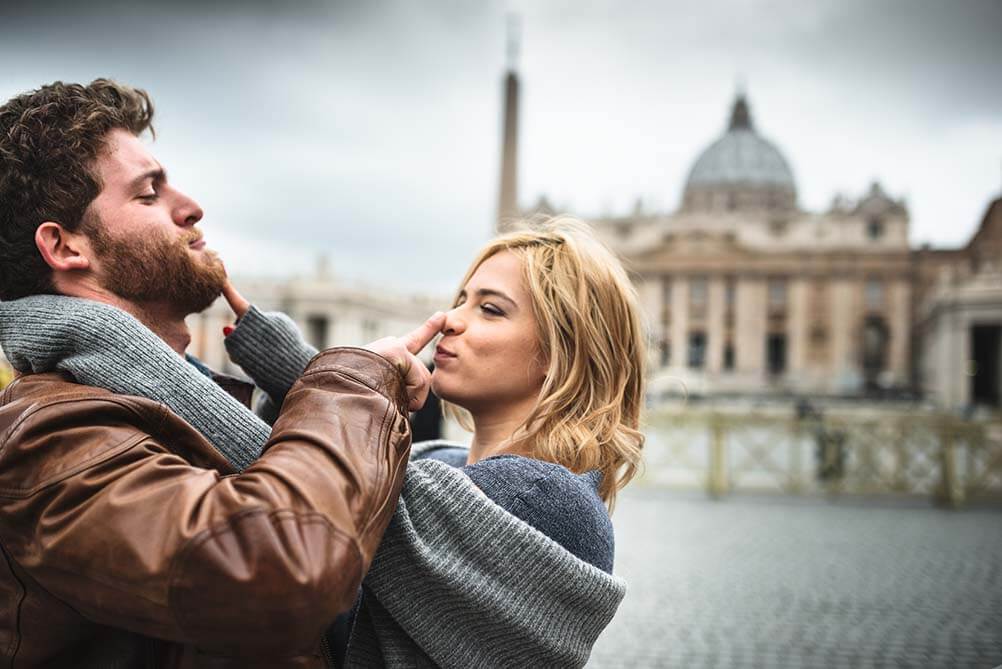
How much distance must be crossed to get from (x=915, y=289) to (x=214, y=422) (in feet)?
250

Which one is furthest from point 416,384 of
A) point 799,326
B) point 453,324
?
point 799,326

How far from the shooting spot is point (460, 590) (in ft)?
4.98

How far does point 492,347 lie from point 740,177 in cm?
9001

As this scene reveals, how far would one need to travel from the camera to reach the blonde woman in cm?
154

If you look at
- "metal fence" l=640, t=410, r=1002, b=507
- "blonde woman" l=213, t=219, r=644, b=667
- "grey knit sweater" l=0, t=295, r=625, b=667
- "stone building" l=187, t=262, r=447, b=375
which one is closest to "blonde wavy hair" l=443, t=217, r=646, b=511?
"blonde woman" l=213, t=219, r=644, b=667

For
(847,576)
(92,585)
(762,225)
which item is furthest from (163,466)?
(762,225)

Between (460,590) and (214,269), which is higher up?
(214,269)

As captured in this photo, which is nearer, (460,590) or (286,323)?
(460,590)

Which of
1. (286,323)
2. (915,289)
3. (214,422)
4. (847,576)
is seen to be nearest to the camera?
(214,422)

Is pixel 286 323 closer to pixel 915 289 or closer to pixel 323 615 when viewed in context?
pixel 323 615

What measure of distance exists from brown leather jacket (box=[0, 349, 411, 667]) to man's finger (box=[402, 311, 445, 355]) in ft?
1.03

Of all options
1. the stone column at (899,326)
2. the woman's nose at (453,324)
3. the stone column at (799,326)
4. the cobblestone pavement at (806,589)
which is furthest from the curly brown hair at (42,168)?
the stone column at (899,326)

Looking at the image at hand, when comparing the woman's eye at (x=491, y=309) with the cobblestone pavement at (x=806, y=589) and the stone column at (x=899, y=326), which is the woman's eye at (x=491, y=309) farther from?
the stone column at (x=899, y=326)

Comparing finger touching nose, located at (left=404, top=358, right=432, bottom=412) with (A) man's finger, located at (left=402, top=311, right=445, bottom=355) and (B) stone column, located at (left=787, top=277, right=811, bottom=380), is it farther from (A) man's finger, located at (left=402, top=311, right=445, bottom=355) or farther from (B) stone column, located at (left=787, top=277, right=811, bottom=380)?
(B) stone column, located at (left=787, top=277, right=811, bottom=380)
